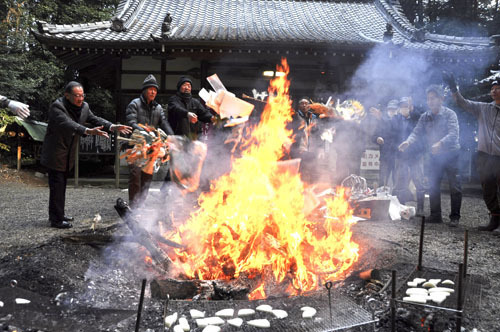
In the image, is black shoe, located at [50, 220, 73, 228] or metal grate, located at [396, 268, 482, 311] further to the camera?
black shoe, located at [50, 220, 73, 228]

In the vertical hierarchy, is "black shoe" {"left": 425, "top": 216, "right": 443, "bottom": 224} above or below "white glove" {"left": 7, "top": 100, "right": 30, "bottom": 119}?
below

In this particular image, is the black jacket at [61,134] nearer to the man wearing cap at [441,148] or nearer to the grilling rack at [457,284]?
the grilling rack at [457,284]

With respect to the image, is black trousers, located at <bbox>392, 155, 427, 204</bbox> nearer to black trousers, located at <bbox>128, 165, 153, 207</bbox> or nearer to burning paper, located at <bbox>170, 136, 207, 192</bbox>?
burning paper, located at <bbox>170, 136, 207, 192</bbox>

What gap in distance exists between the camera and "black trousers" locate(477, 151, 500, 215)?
5688mm

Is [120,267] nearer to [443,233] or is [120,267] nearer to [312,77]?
[443,233]

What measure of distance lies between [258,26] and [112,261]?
367 inches

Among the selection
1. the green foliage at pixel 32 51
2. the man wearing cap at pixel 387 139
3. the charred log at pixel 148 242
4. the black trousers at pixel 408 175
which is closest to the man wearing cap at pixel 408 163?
the black trousers at pixel 408 175

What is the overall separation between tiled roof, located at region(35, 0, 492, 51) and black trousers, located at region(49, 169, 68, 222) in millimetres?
5100

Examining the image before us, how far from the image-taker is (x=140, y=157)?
4039mm

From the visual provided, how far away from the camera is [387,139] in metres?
8.02

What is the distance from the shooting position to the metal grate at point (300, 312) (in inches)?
95.8

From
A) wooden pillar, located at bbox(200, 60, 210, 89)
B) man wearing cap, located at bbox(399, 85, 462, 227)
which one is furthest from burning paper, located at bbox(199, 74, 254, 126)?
wooden pillar, located at bbox(200, 60, 210, 89)

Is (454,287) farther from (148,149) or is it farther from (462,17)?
(462,17)

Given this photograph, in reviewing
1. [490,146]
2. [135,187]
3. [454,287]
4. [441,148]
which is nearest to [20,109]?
[135,187]
